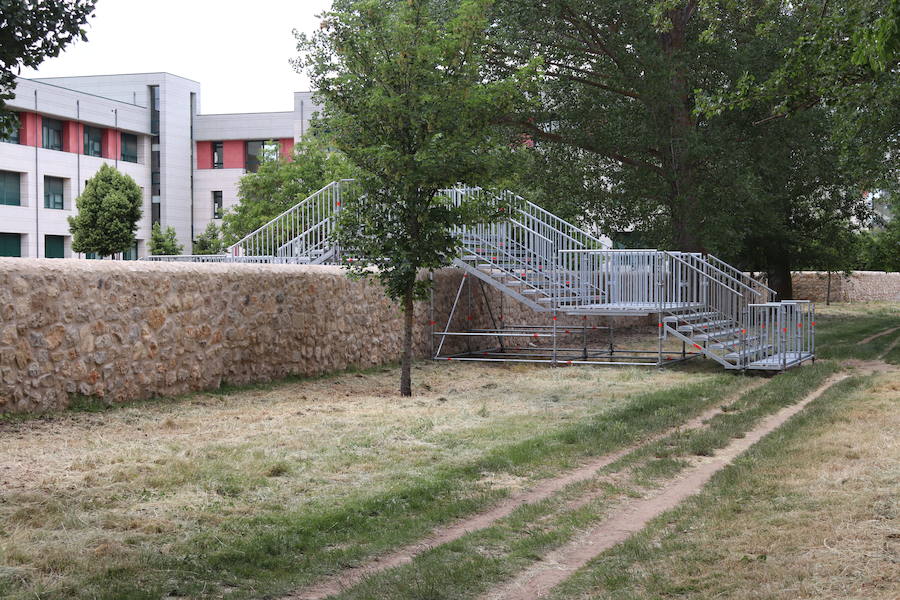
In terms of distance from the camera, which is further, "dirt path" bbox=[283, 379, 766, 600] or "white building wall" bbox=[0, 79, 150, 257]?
"white building wall" bbox=[0, 79, 150, 257]

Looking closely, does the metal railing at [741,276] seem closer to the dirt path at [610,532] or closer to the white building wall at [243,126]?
the dirt path at [610,532]

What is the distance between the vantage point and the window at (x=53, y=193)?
51.1 metres

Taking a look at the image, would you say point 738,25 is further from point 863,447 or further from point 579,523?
point 579,523

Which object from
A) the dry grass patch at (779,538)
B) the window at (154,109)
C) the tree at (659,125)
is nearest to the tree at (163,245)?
the window at (154,109)

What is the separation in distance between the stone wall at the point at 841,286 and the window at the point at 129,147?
1571 inches

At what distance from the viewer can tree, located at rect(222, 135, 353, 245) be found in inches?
1596

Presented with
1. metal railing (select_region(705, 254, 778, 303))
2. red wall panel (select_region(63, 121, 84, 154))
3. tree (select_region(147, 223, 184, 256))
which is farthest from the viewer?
red wall panel (select_region(63, 121, 84, 154))

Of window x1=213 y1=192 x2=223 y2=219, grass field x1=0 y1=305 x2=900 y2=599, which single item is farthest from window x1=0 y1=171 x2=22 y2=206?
grass field x1=0 y1=305 x2=900 y2=599

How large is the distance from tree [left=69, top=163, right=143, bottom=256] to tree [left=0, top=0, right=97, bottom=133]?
1360 inches

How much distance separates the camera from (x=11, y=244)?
161 feet

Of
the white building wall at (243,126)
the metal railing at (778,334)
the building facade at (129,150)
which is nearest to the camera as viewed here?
the metal railing at (778,334)

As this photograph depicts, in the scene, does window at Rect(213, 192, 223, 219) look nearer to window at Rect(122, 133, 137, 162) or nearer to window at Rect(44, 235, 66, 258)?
window at Rect(122, 133, 137, 162)

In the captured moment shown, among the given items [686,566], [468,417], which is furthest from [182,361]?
[686,566]

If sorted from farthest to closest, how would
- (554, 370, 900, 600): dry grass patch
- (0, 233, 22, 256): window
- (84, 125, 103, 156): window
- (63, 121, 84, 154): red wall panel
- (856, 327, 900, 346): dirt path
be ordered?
(84, 125, 103, 156): window → (63, 121, 84, 154): red wall panel → (0, 233, 22, 256): window → (856, 327, 900, 346): dirt path → (554, 370, 900, 600): dry grass patch
